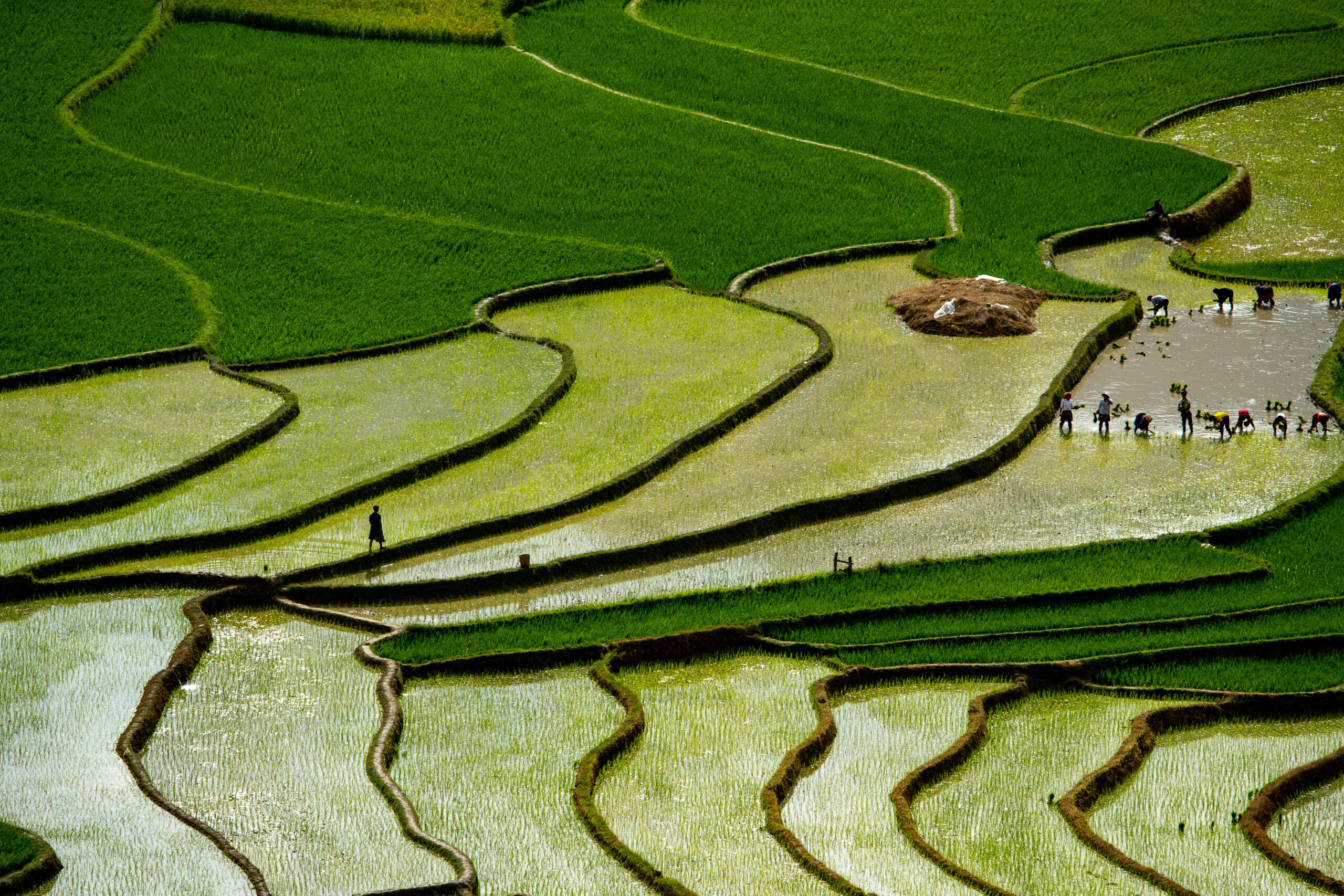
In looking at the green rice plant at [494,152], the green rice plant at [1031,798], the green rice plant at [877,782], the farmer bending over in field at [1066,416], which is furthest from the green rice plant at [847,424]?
the green rice plant at [1031,798]

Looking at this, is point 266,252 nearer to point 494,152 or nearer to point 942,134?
point 494,152

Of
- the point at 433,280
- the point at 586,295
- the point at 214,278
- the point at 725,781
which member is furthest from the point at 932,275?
the point at 725,781

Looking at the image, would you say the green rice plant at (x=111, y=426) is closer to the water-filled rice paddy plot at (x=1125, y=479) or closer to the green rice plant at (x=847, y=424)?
the green rice plant at (x=847, y=424)

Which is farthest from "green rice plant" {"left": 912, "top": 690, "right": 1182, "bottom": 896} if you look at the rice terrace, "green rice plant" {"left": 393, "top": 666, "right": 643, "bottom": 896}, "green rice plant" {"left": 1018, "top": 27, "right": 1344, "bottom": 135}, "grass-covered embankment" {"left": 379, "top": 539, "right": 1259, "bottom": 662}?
"green rice plant" {"left": 1018, "top": 27, "right": 1344, "bottom": 135}

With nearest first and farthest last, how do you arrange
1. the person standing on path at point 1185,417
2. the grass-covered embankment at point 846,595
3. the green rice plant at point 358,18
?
the grass-covered embankment at point 846,595
the person standing on path at point 1185,417
the green rice plant at point 358,18

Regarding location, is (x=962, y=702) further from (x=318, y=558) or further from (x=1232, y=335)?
(x=1232, y=335)

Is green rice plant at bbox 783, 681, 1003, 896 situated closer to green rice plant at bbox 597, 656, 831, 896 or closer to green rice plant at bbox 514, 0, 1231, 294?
green rice plant at bbox 597, 656, 831, 896
